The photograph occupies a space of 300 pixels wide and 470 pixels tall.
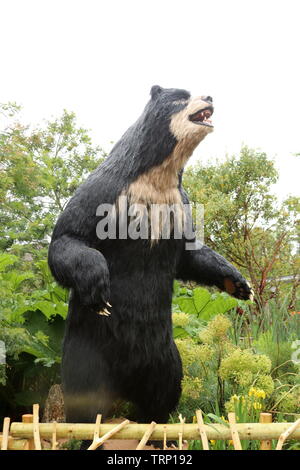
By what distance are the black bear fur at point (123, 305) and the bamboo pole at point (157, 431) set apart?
0.15 metres

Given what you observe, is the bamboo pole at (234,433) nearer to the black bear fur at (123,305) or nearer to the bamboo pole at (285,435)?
the bamboo pole at (285,435)

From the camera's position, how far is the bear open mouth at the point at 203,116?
2.12 meters

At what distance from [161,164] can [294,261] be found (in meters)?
6.36

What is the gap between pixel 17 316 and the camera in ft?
11.0

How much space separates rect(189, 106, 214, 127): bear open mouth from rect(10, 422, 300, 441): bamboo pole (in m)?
1.22

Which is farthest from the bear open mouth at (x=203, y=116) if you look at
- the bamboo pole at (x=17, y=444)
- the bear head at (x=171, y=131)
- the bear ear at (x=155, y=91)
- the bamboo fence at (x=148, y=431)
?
the bamboo pole at (x=17, y=444)

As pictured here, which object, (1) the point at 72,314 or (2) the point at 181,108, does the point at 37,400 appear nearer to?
(1) the point at 72,314

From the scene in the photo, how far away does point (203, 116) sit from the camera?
2135mm

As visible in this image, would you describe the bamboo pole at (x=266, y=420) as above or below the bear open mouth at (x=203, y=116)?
below

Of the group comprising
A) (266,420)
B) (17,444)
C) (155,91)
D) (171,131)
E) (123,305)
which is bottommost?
(17,444)

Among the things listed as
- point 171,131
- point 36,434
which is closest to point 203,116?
point 171,131

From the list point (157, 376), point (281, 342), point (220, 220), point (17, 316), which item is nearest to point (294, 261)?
point (220, 220)

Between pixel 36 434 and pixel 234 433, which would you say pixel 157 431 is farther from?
pixel 36 434

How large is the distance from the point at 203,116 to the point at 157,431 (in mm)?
1273
